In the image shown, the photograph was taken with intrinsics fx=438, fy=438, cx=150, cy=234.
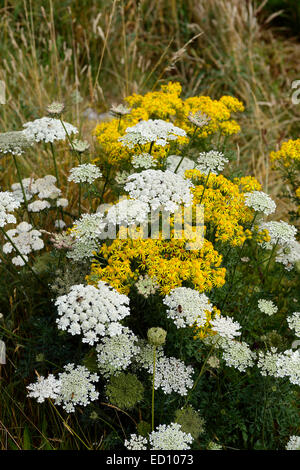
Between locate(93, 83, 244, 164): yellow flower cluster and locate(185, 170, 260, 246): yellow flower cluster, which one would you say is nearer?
locate(185, 170, 260, 246): yellow flower cluster

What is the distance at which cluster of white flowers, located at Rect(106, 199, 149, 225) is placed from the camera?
8.58ft

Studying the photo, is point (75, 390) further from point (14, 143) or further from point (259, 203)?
point (14, 143)

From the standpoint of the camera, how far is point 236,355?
2699mm

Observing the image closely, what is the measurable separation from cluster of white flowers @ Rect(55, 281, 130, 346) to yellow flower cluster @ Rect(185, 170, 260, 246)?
0.85 meters

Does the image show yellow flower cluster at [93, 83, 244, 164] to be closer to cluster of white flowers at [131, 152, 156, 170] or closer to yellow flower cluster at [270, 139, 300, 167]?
cluster of white flowers at [131, 152, 156, 170]

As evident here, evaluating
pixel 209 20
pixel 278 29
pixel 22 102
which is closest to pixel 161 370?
pixel 22 102

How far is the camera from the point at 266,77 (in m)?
7.12

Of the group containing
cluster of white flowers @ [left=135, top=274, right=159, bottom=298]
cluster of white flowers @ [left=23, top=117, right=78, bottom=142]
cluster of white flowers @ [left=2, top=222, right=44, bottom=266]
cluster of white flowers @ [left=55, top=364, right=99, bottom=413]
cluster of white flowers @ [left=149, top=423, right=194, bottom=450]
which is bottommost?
cluster of white flowers @ [left=149, top=423, right=194, bottom=450]

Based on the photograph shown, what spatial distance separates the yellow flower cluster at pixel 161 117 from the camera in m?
3.39

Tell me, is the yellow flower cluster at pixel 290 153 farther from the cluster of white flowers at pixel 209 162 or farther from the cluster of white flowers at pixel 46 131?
the cluster of white flowers at pixel 46 131

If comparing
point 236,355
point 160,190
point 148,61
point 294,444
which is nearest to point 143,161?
point 160,190

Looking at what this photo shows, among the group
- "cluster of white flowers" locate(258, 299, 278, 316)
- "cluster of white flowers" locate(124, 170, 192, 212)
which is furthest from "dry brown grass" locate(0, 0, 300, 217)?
"cluster of white flowers" locate(124, 170, 192, 212)

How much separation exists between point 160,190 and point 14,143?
1.21 meters

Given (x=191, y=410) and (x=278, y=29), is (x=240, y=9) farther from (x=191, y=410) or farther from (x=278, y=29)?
(x=191, y=410)
